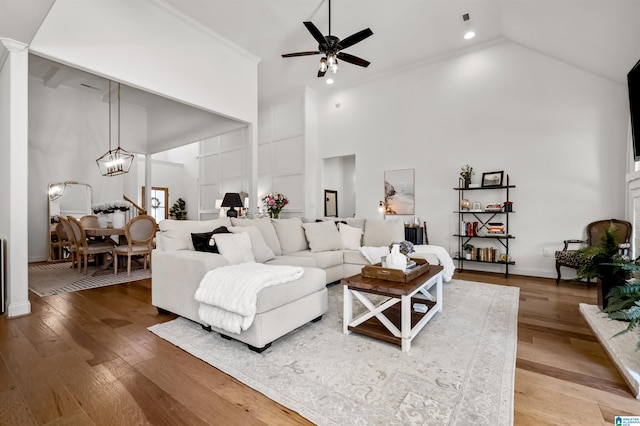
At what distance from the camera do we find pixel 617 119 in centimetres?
416

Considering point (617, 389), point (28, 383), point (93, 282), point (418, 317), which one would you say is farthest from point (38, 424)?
point (93, 282)

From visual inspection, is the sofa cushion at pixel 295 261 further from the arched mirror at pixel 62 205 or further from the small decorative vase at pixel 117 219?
the arched mirror at pixel 62 205

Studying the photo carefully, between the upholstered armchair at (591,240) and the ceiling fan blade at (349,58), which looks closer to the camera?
the ceiling fan blade at (349,58)

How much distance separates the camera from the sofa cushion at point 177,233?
2.88m

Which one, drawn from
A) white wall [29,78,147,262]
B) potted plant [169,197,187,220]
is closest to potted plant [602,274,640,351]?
white wall [29,78,147,262]

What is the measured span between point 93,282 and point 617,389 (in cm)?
560

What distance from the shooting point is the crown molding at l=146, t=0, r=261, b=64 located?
4.07 m

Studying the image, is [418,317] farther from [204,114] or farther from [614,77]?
[204,114]

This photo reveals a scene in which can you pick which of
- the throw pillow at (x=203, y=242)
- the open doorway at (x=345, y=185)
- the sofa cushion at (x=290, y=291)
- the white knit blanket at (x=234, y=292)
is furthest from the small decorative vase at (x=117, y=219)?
the open doorway at (x=345, y=185)

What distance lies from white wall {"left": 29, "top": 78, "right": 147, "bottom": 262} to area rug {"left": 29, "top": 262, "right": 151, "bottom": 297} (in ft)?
6.05

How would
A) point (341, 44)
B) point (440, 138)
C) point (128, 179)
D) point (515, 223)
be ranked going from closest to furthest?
point (341, 44) → point (515, 223) → point (440, 138) → point (128, 179)

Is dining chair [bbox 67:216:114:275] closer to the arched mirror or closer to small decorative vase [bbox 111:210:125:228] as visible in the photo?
small decorative vase [bbox 111:210:125:228]

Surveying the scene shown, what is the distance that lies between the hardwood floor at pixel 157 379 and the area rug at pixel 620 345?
0.05m

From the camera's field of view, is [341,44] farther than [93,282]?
No
